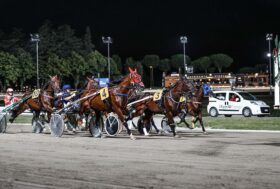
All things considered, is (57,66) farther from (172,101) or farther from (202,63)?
(172,101)

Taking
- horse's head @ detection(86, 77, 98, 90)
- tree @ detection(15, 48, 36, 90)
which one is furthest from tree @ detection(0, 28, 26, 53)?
horse's head @ detection(86, 77, 98, 90)

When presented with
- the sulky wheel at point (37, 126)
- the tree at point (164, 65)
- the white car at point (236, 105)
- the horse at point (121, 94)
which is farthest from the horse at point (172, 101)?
the tree at point (164, 65)

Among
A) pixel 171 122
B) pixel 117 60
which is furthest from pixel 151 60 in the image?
pixel 171 122

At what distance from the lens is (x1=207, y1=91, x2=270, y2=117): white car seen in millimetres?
33094

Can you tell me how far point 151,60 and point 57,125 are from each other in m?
159

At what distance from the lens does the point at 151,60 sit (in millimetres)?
177875

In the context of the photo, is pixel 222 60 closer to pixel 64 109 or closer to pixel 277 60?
pixel 277 60

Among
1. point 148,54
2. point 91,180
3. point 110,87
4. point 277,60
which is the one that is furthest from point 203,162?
point 148,54

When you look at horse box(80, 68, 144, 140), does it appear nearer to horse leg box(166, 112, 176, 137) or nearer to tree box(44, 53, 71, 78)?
horse leg box(166, 112, 176, 137)

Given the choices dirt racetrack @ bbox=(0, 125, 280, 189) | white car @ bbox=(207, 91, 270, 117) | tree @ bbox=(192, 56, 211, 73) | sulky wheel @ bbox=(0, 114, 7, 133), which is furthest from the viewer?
tree @ bbox=(192, 56, 211, 73)

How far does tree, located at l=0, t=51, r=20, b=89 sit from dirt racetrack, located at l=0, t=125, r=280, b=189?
273 ft

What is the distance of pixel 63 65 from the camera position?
10969 cm

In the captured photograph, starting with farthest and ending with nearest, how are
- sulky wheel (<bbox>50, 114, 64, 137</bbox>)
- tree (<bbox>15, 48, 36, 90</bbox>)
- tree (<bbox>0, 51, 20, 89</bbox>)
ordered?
tree (<bbox>15, 48, 36, 90</bbox>), tree (<bbox>0, 51, 20, 89</bbox>), sulky wheel (<bbox>50, 114, 64, 137</bbox>)

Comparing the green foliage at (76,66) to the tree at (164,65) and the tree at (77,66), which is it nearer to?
the tree at (77,66)
